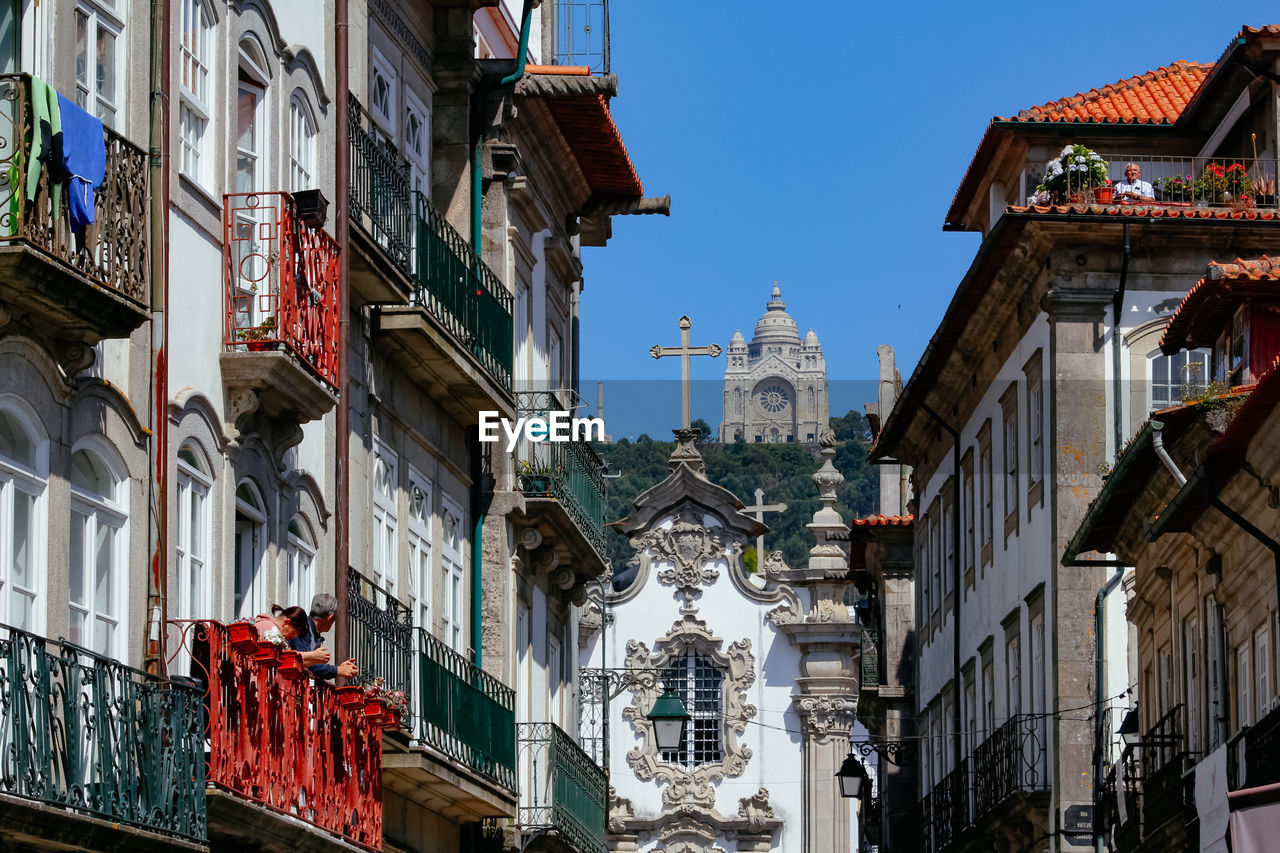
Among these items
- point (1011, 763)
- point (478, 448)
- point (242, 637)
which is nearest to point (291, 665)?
point (242, 637)

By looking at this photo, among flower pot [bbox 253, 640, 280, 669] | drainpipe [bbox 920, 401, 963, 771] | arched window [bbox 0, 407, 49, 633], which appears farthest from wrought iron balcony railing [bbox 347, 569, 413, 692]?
drainpipe [bbox 920, 401, 963, 771]

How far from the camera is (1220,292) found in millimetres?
22625

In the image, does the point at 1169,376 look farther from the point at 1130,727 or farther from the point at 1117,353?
the point at 1130,727

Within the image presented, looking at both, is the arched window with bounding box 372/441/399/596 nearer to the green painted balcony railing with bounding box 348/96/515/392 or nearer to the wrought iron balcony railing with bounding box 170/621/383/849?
the green painted balcony railing with bounding box 348/96/515/392

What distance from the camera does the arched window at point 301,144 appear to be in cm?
1947

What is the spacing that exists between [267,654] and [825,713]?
4329cm

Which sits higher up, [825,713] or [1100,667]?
[825,713]

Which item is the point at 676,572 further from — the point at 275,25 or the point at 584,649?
the point at 275,25

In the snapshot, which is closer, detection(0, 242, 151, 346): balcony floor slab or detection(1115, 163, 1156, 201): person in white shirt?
detection(0, 242, 151, 346): balcony floor slab

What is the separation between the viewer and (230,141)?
703 inches

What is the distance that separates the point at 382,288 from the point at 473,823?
6589mm

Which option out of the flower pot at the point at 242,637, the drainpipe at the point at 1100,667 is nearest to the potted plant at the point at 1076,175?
the drainpipe at the point at 1100,667

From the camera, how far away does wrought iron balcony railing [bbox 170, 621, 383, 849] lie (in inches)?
609

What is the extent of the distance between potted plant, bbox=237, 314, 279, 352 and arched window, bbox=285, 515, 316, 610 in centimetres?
220
